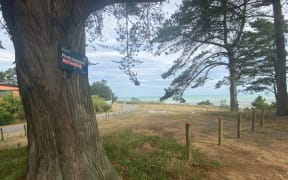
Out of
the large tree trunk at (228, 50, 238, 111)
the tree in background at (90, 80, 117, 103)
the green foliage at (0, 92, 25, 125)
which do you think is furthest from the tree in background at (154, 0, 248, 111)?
the tree in background at (90, 80, 117, 103)

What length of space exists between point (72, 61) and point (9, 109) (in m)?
21.4

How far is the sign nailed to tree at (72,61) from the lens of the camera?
89.2 inches

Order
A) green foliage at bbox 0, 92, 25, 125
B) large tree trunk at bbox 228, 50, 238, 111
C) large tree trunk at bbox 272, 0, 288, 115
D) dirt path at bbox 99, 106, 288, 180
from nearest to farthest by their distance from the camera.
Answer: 1. dirt path at bbox 99, 106, 288, 180
2. large tree trunk at bbox 272, 0, 288, 115
3. large tree trunk at bbox 228, 50, 238, 111
4. green foliage at bbox 0, 92, 25, 125

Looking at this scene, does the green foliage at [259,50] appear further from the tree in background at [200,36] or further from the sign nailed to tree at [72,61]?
the sign nailed to tree at [72,61]

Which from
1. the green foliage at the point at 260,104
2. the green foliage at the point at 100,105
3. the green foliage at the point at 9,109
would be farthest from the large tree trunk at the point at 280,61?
the green foliage at the point at 100,105

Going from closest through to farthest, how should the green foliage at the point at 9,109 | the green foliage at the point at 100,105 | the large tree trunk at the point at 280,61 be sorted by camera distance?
the large tree trunk at the point at 280,61 < the green foliage at the point at 9,109 < the green foliage at the point at 100,105

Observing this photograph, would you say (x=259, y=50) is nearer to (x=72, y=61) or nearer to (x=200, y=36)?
(x=200, y=36)

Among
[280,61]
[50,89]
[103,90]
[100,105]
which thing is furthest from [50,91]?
[103,90]

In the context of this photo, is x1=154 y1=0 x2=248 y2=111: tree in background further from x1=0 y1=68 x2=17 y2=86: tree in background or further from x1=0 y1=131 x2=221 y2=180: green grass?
x1=0 y1=68 x2=17 y2=86: tree in background

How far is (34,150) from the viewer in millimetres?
2326

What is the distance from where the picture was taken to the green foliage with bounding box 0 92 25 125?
18581mm

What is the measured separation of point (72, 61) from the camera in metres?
2.37

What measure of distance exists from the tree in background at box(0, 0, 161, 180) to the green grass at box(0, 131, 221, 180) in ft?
3.76

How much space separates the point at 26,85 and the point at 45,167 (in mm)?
936
